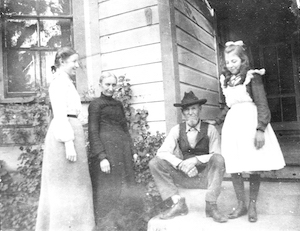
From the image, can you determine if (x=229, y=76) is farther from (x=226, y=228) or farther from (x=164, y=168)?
(x=226, y=228)

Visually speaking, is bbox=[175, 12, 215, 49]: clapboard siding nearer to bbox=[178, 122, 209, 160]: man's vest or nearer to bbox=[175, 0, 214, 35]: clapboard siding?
bbox=[175, 0, 214, 35]: clapboard siding

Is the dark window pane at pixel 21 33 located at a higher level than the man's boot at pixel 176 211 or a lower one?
higher

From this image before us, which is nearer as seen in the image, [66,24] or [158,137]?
[158,137]

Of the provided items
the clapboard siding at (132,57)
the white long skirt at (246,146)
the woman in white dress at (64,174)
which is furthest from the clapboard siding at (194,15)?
the woman in white dress at (64,174)

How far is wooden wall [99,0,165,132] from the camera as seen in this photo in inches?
157

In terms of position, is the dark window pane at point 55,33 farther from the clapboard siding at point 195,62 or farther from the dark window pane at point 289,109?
the dark window pane at point 289,109

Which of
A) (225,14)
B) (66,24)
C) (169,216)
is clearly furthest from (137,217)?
(225,14)

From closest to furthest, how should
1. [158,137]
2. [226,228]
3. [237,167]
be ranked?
[226,228], [237,167], [158,137]

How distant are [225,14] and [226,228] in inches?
197

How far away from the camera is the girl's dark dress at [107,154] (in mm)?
3238

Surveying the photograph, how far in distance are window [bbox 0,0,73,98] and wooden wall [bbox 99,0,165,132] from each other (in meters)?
0.57

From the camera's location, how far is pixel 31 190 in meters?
3.68

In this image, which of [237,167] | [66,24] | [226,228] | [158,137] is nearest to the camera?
[226,228]

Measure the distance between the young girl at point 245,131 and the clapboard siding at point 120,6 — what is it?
152 centimetres
